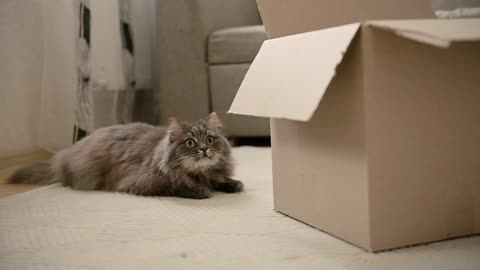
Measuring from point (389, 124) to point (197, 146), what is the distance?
846mm

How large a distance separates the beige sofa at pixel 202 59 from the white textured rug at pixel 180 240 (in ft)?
3.80

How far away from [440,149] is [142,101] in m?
2.59

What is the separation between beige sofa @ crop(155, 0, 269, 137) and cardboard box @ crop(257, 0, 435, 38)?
1.37 meters

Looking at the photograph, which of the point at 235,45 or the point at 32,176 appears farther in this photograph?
the point at 235,45

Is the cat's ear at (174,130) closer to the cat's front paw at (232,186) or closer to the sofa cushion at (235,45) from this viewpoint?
the cat's front paw at (232,186)

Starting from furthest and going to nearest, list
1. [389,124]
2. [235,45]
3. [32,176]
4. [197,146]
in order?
[235,45]
[32,176]
[197,146]
[389,124]

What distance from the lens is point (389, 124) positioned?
0.94 m

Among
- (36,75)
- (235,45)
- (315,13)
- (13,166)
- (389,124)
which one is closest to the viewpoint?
(389,124)

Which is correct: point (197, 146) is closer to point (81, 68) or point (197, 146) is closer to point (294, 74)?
point (294, 74)

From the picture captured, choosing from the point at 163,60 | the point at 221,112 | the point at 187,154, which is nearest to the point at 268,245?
the point at 187,154

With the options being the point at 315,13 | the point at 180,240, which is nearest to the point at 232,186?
the point at 180,240

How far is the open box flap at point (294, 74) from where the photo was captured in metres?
0.91

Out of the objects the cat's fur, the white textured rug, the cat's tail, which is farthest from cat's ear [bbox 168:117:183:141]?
the cat's tail

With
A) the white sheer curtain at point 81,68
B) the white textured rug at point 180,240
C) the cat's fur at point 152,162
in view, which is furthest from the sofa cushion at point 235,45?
the white textured rug at point 180,240
